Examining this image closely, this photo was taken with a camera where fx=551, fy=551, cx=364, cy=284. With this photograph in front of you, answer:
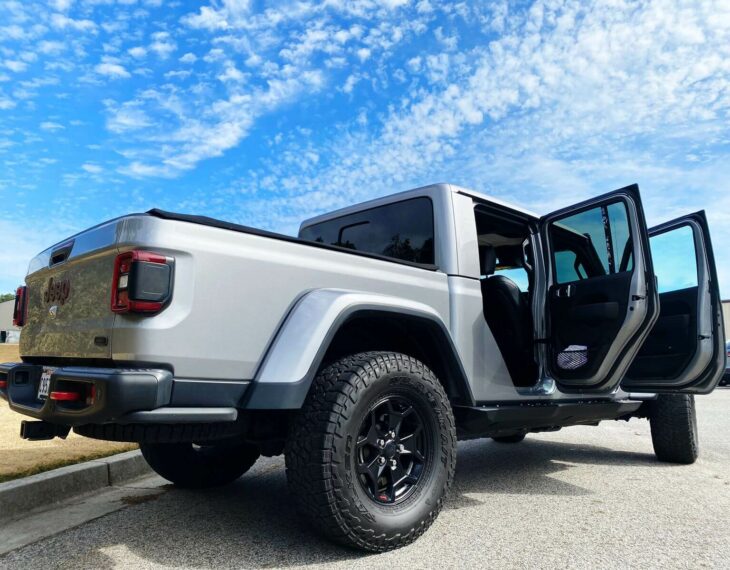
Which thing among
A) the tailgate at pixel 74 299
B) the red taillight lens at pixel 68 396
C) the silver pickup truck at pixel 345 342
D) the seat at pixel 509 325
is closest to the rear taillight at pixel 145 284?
the silver pickup truck at pixel 345 342

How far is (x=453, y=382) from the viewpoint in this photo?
3410 mm

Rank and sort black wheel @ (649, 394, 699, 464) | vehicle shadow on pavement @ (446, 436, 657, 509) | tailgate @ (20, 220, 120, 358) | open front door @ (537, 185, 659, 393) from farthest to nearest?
black wheel @ (649, 394, 699, 464), vehicle shadow on pavement @ (446, 436, 657, 509), open front door @ (537, 185, 659, 393), tailgate @ (20, 220, 120, 358)

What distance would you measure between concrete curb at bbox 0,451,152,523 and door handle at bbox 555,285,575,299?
3666mm

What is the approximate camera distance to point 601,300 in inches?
161

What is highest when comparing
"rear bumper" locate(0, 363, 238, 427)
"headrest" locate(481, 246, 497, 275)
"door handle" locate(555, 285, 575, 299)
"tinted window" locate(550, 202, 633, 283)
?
"tinted window" locate(550, 202, 633, 283)

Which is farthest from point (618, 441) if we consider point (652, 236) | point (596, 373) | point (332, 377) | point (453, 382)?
point (332, 377)

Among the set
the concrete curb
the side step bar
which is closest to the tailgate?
the concrete curb

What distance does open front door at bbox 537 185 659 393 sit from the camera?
12.9 ft

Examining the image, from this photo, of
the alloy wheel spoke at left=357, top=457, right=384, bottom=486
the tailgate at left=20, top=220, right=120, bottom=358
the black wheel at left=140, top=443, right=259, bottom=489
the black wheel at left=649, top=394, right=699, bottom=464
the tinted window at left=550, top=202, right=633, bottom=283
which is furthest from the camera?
the black wheel at left=649, top=394, right=699, bottom=464

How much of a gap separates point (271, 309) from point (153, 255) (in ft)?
1.95

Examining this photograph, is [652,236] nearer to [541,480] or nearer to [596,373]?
[596,373]

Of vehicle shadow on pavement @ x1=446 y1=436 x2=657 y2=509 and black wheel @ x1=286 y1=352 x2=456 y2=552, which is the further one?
vehicle shadow on pavement @ x1=446 y1=436 x2=657 y2=509

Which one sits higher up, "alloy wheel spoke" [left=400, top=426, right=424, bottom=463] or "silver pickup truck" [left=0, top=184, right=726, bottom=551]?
"silver pickup truck" [left=0, top=184, right=726, bottom=551]

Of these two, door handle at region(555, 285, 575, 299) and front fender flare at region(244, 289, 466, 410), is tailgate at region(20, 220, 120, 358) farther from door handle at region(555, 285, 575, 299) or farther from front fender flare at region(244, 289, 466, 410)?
door handle at region(555, 285, 575, 299)
